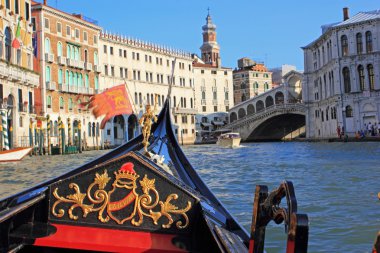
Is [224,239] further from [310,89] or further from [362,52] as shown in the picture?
[310,89]

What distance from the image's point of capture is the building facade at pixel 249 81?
3681cm

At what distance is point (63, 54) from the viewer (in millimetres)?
20312

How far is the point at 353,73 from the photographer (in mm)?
20562

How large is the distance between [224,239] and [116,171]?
0.43 metres

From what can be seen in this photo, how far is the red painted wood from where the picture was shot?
153 centimetres

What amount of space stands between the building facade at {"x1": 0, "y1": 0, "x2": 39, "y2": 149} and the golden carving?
11.2m

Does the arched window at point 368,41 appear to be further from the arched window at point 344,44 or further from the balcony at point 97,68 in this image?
the balcony at point 97,68

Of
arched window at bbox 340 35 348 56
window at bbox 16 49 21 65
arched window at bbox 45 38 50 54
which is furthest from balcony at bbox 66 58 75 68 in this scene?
arched window at bbox 340 35 348 56

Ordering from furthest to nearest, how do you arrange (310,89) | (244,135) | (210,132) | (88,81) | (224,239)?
(210,132) → (244,135) → (310,89) → (88,81) → (224,239)

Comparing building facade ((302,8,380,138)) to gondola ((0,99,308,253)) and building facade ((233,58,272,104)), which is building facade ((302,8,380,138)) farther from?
gondola ((0,99,308,253))

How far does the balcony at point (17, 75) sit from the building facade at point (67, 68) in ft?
11.8

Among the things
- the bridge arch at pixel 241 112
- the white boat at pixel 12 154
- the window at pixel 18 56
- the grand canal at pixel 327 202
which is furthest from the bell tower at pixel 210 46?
the grand canal at pixel 327 202

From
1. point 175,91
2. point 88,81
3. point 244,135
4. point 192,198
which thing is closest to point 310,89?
point 244,135

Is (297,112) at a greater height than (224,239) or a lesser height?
greater
